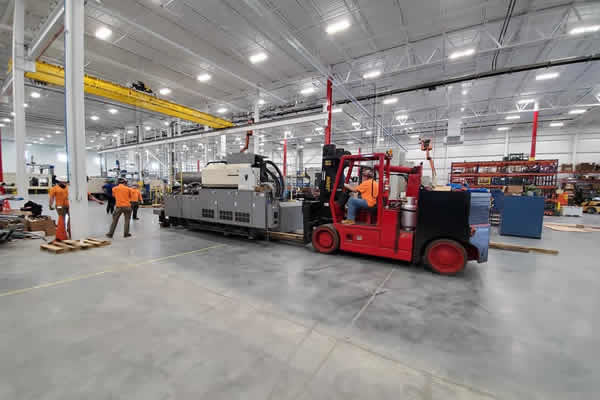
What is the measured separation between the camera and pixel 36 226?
6176 mm

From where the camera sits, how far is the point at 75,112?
18.0ft

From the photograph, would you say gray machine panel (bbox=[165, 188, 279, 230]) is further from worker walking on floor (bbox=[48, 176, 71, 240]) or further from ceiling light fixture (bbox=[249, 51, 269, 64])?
ceiling light fixture (bbox=[249, 51, 269, 64])

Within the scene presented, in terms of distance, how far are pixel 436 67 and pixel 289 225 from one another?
992 centimetres

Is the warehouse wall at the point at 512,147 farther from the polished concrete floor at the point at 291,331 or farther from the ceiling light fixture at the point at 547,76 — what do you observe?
the polished concrete floor at the point at 291,331

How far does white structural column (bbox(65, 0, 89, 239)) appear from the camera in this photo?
17.8ft

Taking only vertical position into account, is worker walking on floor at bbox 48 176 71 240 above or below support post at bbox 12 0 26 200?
below

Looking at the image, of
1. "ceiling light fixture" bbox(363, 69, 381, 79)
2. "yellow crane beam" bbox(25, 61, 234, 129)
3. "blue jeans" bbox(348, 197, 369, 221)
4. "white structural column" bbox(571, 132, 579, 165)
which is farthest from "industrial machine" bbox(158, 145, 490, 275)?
"white structural column" bbox(571, 132, 579, 165)

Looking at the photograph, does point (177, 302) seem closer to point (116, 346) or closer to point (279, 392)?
point (116, 346)

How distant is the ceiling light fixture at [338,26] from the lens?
25.2 ft

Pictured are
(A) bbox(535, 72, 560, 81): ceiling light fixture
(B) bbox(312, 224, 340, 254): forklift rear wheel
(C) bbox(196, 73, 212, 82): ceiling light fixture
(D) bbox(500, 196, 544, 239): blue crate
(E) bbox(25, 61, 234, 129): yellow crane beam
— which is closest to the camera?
(B) bbox(312, 224, 340, 254): forklift rear wheel

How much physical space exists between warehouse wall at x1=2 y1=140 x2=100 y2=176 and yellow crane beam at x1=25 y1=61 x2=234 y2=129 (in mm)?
26094

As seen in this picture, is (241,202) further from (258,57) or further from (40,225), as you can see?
(258,57)

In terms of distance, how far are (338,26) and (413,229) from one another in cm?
716

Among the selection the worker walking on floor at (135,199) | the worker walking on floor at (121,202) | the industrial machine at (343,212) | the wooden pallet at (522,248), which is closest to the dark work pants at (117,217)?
the worker walking on floor at (121,202)
